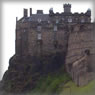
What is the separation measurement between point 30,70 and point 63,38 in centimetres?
617

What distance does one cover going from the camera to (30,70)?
90.1 metres

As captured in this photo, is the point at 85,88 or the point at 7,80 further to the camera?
the point at 7,80

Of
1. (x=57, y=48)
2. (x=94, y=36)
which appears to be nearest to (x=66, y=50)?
(x=57, y=48)

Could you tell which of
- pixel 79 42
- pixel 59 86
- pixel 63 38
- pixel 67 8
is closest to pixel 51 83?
pixel 59 86

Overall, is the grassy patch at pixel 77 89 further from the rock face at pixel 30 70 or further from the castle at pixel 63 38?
the rock face at pixel 30 70

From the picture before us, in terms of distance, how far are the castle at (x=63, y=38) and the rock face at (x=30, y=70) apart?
0.83 metres

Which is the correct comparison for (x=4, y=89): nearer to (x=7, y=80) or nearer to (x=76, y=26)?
(x=7, y=80)

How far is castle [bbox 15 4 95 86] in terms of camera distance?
276 feet

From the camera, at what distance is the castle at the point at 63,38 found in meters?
84.2

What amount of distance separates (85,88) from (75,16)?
688 inches

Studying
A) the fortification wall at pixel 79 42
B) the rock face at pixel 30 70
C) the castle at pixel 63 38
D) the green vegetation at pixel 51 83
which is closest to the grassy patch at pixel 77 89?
the castle at pixel 63 38

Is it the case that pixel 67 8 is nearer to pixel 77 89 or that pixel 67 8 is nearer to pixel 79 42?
pixel 79 42

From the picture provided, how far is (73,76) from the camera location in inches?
3364

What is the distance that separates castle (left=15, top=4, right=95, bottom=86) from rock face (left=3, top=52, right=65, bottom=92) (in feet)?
2.74
